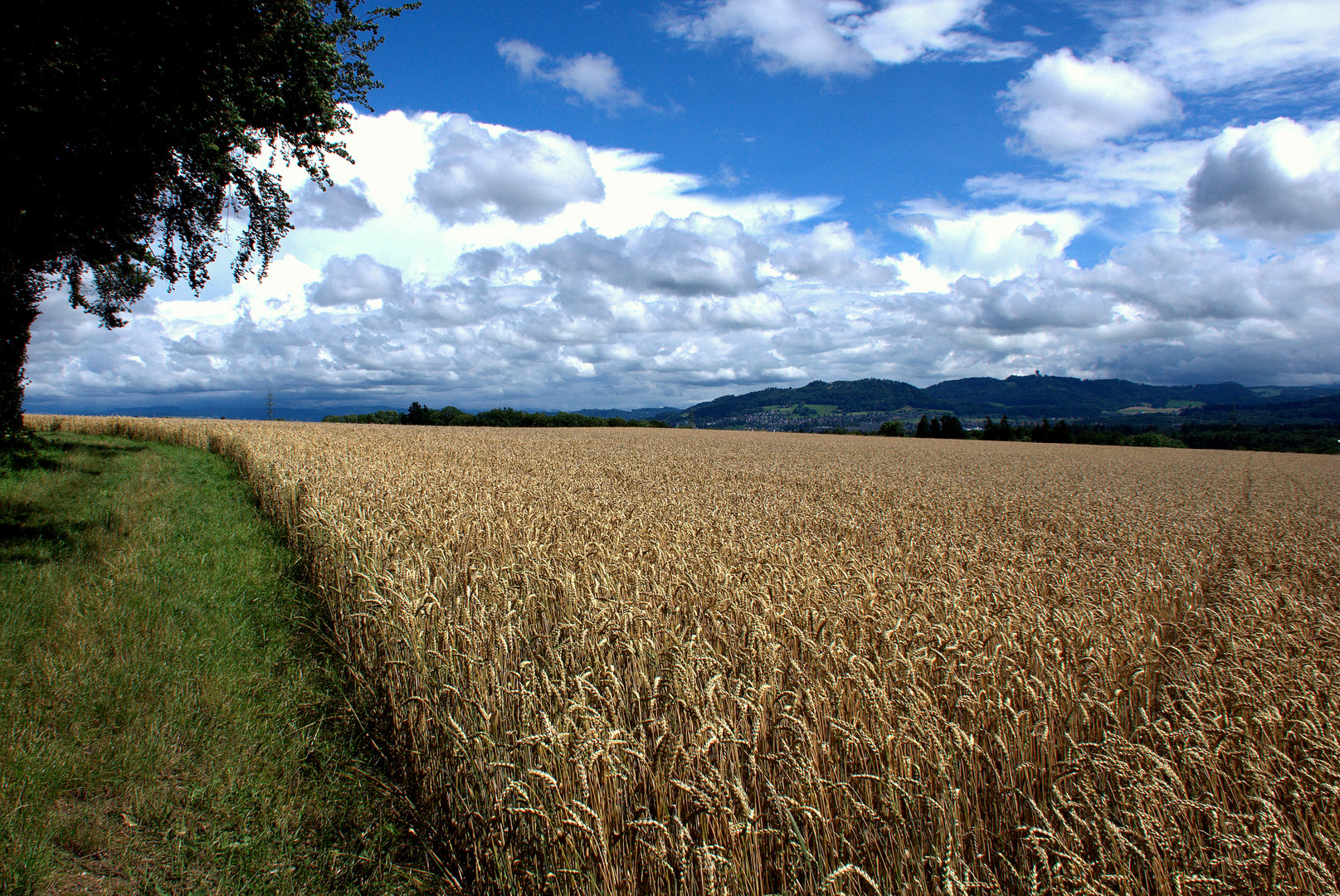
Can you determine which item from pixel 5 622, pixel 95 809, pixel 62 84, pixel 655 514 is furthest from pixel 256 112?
pixel 95 809

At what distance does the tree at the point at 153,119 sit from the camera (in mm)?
8609

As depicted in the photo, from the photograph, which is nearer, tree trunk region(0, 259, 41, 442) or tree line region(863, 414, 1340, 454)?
tree trunk region(0, 259, 41, 442)

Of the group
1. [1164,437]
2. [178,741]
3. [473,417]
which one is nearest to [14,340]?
[178,741]

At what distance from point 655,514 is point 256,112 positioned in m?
12.5

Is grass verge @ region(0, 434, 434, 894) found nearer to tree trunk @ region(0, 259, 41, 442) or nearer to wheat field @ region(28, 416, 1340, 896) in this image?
wheat field @ region(28, 416, 1340, 896)

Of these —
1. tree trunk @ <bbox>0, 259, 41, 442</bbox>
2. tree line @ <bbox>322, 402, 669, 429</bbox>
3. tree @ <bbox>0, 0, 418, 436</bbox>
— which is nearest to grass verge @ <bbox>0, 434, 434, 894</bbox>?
tree @ <bbox>0, 0, 418, 436</bbox>

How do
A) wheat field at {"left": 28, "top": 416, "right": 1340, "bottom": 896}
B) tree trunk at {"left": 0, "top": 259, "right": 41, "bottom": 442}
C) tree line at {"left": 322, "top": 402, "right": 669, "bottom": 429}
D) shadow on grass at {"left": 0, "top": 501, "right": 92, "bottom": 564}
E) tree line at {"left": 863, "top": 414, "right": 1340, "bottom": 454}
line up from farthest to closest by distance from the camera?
tree line at {"left": 322, "top": 402, "right": 669, "bottom": 429}, tree line at {"left": 863, "top": 414, "right": 1340, "bottom": 454}, tree trunk at {"left": 0, "top": 259, "right": 41, "bottom": 442}, shadow on grass at {"left": 0, "top": 501, "right": 92, "bottom": 564}, wheat field at {"left": 28, "top": 416, "right": 1340, "bottom": 896}

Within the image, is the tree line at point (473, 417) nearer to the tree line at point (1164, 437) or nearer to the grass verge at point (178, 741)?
the tree line at point (1164, 437)

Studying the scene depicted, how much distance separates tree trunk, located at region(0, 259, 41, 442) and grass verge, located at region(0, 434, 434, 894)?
12.5 m

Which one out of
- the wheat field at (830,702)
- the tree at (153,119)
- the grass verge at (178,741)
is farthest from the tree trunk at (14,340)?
the wheat field at (830,702)

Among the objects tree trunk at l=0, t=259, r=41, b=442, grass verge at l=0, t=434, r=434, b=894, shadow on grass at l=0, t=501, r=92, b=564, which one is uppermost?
tree trunk at l=0, t=259, r=41, b=442

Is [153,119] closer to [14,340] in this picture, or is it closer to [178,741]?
[178,741]

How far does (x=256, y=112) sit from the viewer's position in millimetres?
13094

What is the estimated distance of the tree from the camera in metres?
8.61
